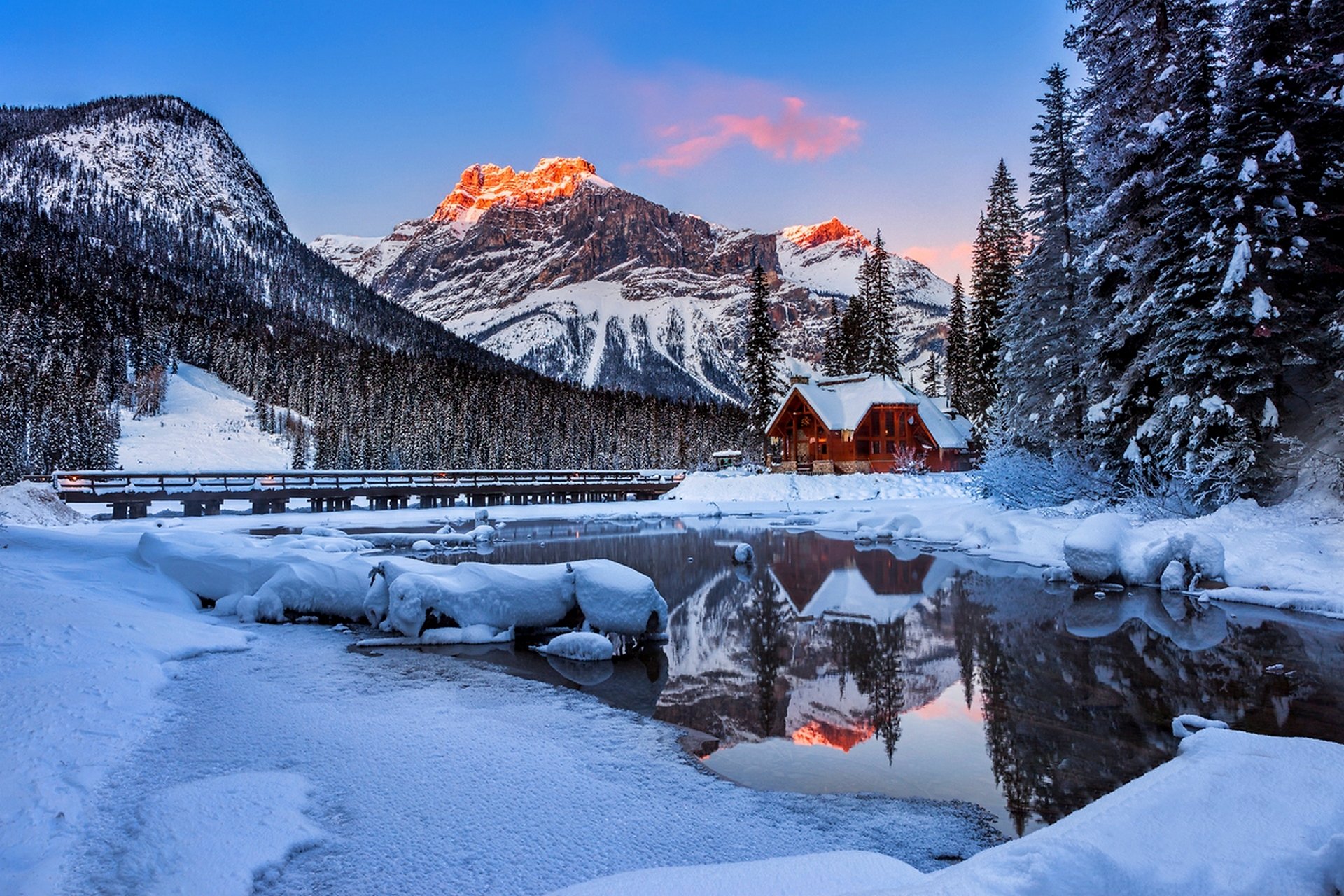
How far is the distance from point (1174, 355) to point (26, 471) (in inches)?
2695

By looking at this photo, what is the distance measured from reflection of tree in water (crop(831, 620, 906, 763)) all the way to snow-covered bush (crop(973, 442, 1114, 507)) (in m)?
12.4

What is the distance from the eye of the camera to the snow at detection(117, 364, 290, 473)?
6838 centimetres

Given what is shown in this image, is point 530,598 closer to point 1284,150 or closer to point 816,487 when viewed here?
point 1284,150

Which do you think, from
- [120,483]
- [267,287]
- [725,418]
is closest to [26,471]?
[120,483]

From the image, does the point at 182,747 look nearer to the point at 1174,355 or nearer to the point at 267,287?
the point at 1174,355

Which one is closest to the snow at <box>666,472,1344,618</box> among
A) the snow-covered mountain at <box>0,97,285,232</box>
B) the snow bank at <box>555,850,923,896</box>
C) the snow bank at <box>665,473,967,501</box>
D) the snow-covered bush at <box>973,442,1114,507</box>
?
the snow-covered bush at <box>973,442,1114,507</box>

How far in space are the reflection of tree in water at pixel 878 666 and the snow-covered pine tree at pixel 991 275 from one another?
34.5 m

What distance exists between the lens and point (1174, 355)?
56.5ft

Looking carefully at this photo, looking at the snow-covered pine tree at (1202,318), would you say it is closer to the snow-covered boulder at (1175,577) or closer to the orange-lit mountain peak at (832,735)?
the snow-covered boulder at (1175,577)

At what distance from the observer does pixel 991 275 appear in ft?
149

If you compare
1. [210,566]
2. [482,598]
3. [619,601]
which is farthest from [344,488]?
[619,601]

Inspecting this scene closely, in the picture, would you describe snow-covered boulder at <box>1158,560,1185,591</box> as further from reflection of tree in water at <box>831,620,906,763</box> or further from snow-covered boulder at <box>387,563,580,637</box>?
snow-covered boulder at <box>387,563,580,637</box>

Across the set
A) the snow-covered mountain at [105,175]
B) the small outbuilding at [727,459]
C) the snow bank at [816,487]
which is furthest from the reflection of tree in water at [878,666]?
the snow-covered mountain at [105,175]

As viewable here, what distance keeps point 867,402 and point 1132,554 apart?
3753 centimetres
